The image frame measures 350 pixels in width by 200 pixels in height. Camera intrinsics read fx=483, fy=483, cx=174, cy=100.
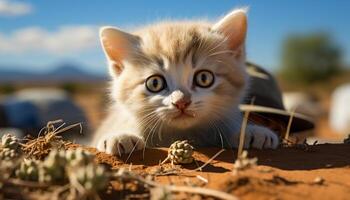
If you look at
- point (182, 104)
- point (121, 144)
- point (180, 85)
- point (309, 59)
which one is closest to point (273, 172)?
point (182, 104)

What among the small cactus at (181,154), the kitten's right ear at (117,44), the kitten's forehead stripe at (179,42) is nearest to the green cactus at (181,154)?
the small cactus at (181,154)

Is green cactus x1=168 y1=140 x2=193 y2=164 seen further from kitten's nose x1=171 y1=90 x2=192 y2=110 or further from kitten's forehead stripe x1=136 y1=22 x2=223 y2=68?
kitten's forehead stripe x1=136 y1=22 x2=223 y2=68

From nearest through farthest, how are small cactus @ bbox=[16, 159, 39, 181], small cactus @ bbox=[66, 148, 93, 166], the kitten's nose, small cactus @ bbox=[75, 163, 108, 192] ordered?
small cactus @ bbox=[75, 163, 108, 192] → small cactus @ bbox=[66, 148, 93, 166] → small cactus @ bbox=[16, 159, 39, 181] → the kitten's nose

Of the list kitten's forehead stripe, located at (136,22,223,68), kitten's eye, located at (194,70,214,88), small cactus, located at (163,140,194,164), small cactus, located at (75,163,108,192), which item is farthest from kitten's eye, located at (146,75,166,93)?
small cactus, located at (75,163,108,192)

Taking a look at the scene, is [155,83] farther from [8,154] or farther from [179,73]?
[8,154]

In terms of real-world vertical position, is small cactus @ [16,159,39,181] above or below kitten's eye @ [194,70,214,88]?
below

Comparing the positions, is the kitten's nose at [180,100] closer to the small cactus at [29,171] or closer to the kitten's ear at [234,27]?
the kitten's ear at [234,27]

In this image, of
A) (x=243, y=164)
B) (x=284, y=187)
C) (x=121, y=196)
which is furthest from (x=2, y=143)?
(x=284, y=187)
